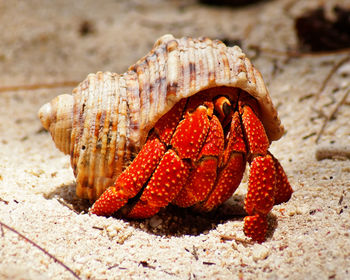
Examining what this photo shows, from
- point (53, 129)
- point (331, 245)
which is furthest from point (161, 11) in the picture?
point (331, 245)

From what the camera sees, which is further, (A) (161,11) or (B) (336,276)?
(A) (161,11)

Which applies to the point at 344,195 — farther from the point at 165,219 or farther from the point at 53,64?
the point at 53,64

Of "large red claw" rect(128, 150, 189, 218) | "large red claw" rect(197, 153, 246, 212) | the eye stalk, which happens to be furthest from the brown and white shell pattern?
"large red claw" rect(197, 153, 246, 212)

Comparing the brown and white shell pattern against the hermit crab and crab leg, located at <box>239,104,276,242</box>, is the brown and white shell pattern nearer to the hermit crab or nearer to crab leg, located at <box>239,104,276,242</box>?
the hermit crab

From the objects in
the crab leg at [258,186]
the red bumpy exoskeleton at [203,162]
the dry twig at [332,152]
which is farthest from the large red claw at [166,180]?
the dry twig at [332,152]

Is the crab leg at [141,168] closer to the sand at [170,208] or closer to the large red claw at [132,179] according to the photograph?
the large red claw at [132,179]

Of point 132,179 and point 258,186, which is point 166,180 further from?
point 258,186
